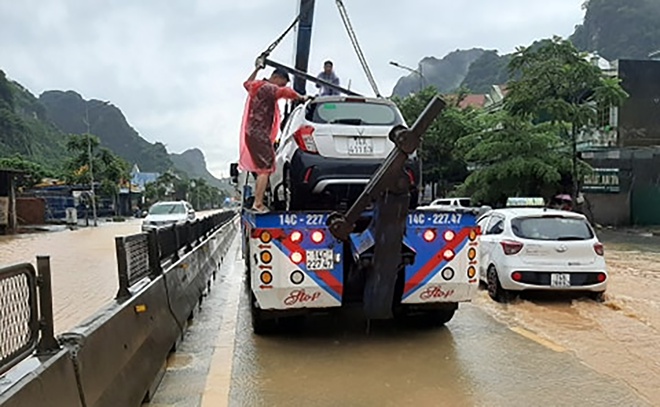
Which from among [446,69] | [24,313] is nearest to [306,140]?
[24,313]

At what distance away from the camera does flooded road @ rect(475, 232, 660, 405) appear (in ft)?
17.9

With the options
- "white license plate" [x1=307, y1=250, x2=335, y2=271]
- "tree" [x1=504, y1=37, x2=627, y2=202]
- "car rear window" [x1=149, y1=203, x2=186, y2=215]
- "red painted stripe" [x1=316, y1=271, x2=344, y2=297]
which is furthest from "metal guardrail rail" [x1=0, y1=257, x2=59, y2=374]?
"car rear window" [x1=149, y1=203, x2=186, y2=215]

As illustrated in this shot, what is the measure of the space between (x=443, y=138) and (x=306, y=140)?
3020 cm

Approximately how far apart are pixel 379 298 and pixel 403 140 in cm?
159

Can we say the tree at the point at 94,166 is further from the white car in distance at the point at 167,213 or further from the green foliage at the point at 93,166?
the white car in distance at the point at 167,213

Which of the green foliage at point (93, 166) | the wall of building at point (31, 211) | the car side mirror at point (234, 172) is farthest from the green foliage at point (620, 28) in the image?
Result: the car side mirror at point (234, 172)

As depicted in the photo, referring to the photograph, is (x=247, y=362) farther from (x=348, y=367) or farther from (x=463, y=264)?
(x=463, y=264)

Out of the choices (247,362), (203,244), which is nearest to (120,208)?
(203,244)

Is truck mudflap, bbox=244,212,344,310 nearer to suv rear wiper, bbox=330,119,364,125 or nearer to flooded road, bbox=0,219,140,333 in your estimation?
suv rear wiper, bbox=330,119,364,125

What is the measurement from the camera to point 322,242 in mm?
5844

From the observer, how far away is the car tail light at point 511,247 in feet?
28.3

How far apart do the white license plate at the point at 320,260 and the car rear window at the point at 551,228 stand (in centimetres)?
406

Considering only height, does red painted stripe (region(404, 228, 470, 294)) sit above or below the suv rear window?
below

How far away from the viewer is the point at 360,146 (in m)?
6.70
